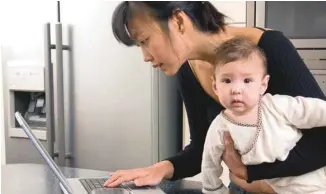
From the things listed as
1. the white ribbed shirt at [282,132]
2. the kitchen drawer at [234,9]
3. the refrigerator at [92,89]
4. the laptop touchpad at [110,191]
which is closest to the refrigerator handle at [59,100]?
the refrigerator at [92,89]

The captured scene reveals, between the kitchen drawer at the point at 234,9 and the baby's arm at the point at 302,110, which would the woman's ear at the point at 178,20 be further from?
the kitchen drawer at the point at 234,9

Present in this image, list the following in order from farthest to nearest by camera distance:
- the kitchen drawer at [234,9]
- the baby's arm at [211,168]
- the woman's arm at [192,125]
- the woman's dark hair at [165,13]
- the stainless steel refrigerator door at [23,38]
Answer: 1. the stainless steel refrigerator door at [23,38]
2. the kitchen drawer at [234,9]
3. the woman's arm at [192,125]
4. the baby's arm at [211,168]
5. the woman's dark hair at [165,13]

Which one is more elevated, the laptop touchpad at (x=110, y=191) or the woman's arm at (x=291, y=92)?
the woman's arm at (x=291, y=92)

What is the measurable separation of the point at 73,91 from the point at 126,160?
0.35m

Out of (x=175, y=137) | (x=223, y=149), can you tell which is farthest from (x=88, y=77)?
(x=223, y=149)

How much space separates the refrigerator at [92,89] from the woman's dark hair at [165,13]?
77 cm

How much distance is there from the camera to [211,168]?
94cm

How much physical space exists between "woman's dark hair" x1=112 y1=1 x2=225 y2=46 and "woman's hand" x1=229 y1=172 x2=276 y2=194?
32 cm

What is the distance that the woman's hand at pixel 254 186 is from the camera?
923mm

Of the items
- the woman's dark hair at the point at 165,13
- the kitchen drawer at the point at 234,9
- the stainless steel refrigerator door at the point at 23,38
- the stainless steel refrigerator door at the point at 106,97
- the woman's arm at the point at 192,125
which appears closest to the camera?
the woman's dark hair at the point at 165,13

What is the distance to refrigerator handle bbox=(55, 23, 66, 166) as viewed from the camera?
1747mm

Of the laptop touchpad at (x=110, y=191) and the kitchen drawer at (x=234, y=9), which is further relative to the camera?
the kitchen drawer at (x=234, y=9)

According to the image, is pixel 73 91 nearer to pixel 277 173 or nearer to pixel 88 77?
pixel 88 77

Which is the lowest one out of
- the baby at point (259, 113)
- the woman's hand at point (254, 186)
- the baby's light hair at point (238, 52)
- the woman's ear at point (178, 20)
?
the woman's hand at point (254, 186)
